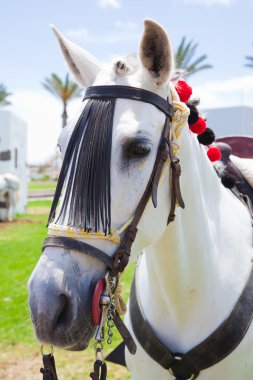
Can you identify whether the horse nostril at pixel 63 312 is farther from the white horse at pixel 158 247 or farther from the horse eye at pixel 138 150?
the horse eye at pixel 138 150

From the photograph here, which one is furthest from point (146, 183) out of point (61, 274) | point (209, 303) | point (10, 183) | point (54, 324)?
point (10, 183)

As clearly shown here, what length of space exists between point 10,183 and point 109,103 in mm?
13019

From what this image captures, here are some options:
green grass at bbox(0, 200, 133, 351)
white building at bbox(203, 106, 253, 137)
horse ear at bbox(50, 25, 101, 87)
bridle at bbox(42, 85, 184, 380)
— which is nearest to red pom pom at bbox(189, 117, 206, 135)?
bridle at bbox(42, 85, 184, 380)

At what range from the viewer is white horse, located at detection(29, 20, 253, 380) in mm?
1285

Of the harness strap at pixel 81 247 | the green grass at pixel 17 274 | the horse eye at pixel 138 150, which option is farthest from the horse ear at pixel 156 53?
the green grass at pixel 17 274

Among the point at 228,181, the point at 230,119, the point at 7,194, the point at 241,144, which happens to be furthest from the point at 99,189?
the point at 230,119

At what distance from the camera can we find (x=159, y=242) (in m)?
1.75

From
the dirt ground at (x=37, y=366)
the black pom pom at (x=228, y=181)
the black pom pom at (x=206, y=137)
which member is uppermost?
the black pom pom at (x=206, y=137)

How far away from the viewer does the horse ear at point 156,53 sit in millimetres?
1430

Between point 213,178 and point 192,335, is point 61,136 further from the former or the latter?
point 192,335

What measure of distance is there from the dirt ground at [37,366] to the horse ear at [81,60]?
9.36ft

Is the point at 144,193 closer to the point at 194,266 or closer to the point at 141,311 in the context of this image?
the point at 194,266

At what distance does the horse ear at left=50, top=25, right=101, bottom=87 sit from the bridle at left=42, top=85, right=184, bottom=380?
26 centimetres

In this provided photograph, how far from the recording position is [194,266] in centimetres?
182
